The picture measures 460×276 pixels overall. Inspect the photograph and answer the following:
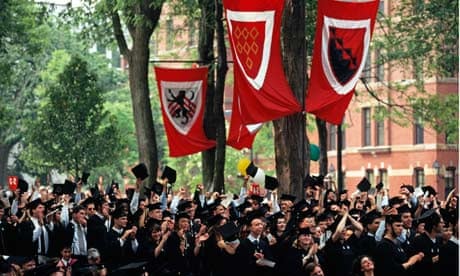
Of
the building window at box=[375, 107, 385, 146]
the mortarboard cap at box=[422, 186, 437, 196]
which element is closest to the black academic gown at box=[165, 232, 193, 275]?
the mortarboard cap at box=[422, 186, 437, 196]

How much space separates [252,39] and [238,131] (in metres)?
2.69

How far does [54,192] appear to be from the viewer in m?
28.6

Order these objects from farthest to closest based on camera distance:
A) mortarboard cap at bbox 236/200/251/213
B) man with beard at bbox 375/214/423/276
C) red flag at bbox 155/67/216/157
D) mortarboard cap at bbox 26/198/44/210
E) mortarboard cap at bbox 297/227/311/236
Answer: red flag at bbox 155/67/216/157
mortarboard cap at bbox 236/200/251/213
mortarboard cap at bbox 26/198/44/210
man with beard at bbox 375/214/423/276
mortarboard cap at bbox 297/227/311/236

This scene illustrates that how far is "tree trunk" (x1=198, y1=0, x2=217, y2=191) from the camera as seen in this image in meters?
36.1

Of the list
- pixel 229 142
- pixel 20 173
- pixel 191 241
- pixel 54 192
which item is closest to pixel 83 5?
pixel 229 142

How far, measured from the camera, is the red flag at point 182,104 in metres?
35.1

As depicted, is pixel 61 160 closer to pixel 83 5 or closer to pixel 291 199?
pixel 83 5

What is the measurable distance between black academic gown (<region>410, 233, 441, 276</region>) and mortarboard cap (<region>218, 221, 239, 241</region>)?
243cm

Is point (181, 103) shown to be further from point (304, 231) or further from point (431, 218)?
point (304, 231)

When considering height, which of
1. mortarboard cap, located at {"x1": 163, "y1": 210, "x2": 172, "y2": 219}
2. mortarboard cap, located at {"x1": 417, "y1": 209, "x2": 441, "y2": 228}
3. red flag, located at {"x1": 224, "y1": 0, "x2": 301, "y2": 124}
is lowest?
mortarboard cap, located at {"x1": 163, "y1": 210, "x2": 172, "y2": 219}

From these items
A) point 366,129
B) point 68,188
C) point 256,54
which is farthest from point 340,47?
point 366,129

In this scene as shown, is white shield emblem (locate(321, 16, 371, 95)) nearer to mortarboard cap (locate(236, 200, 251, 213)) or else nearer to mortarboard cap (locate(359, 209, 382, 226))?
mortarboard cap (locate(236, 200, 251, 213))

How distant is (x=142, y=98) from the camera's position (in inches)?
1494

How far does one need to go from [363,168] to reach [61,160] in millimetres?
35964
